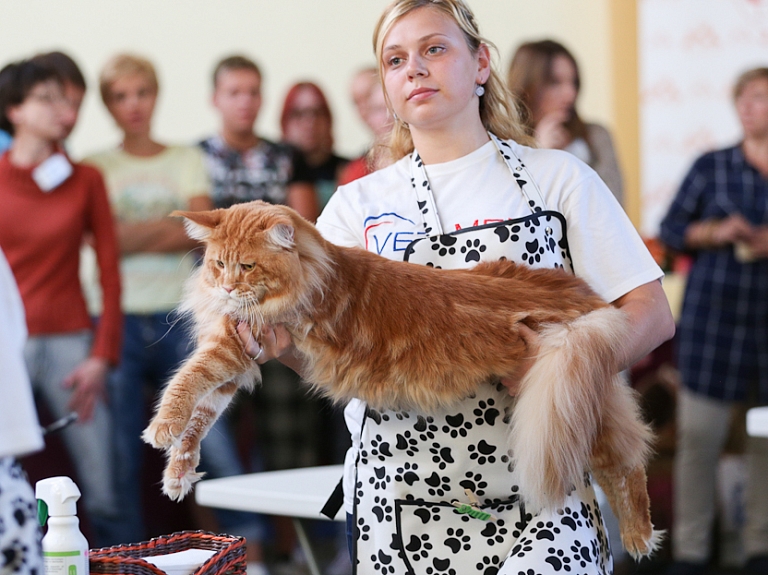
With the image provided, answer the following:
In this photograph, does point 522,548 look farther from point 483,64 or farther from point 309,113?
point 309,113

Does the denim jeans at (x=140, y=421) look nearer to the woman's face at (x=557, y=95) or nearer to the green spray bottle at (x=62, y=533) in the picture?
the woman's face at (x=557, y=95)

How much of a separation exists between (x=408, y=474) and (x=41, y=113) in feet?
7.91

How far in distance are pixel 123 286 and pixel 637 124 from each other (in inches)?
131

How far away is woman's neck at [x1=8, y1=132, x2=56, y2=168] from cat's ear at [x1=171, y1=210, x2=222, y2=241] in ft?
6.99

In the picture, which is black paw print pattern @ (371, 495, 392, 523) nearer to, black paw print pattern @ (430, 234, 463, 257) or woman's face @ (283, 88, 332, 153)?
black paw print pattern @ (430, 234, 463, 257)

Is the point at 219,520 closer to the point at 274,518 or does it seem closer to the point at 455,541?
the point at 274,518

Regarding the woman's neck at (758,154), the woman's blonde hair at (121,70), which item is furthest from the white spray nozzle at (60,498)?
the woman's neck at (758,154)

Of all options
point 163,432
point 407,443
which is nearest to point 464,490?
point 407,443

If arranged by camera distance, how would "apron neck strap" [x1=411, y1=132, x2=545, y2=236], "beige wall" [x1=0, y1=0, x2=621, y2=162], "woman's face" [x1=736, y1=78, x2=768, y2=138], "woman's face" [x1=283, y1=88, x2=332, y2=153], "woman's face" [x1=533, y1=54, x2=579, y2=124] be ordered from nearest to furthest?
"apron neck strap" [x1=411, y1=132, x2=545, y2=236] → "woman's face" [x1=533, y1=54, x2=579, y2=124] → "woman's face" [x1=736, y1=78, x2=768, y2=138] → "woman's face" [x1=283, y1=88, x2=332, y2=153] → "beige wall" [x1=0, y1=0, x2=621, y2=162]

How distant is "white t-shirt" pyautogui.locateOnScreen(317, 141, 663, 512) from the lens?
1.63 metres

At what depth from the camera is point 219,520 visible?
11.6ft

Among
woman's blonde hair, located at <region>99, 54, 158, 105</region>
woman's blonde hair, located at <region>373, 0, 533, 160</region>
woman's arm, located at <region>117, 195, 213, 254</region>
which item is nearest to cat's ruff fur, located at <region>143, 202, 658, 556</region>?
woman's blonde hair, located at <region>373, 0, 533, 160</region>

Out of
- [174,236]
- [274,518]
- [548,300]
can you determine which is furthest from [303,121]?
[548,300]

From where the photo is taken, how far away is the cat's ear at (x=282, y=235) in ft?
4.75
